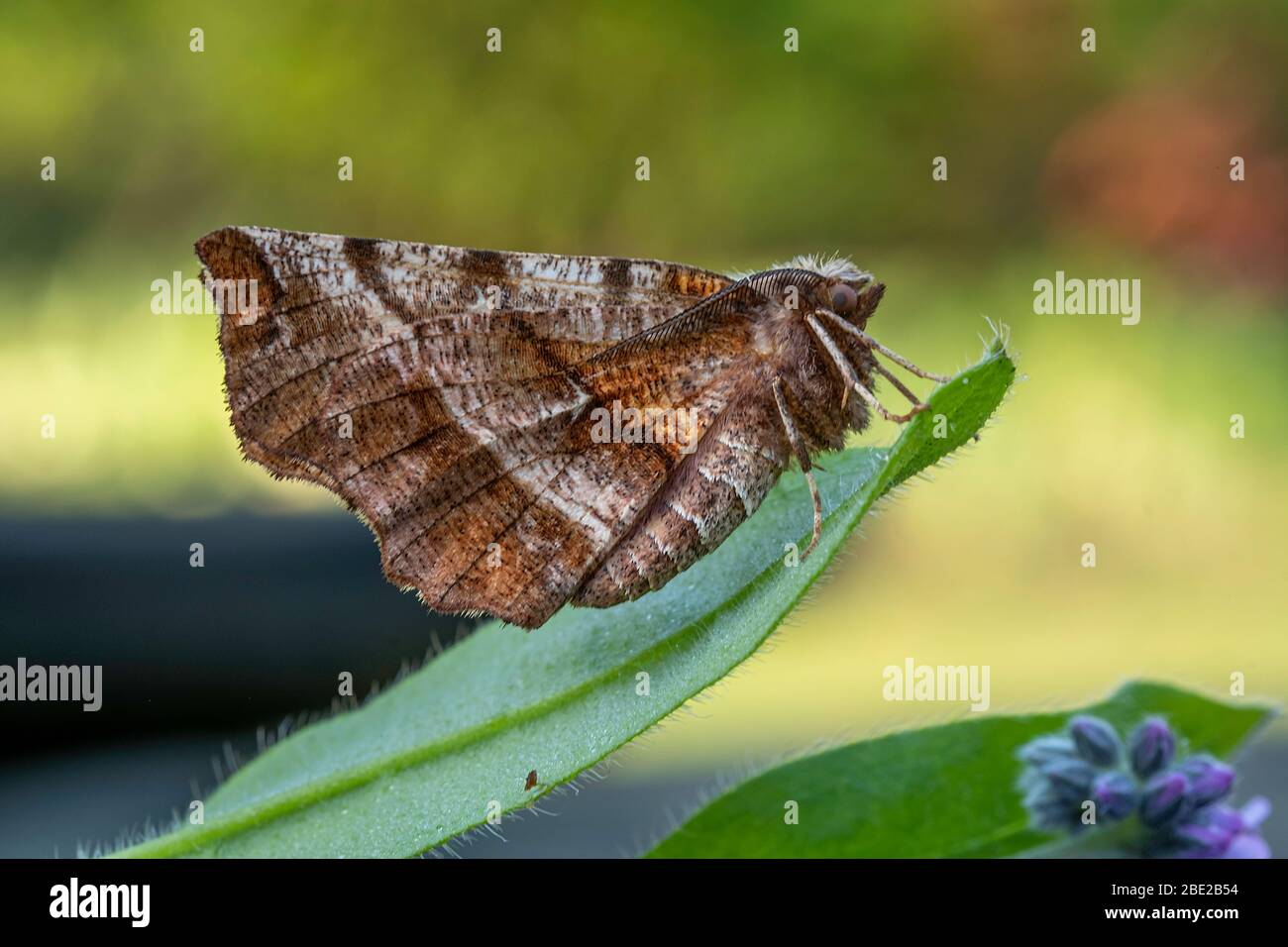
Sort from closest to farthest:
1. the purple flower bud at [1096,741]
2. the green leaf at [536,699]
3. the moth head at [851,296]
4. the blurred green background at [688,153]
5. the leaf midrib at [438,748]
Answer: the green leaf at [536,699] < the purple flower bud at [1096,741] < the leaf midrib at [438,748] < the moth head at [851,296] < the blurred green background at [688,153]

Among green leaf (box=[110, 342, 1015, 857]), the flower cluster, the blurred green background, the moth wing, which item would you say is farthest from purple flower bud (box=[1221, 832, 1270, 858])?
the blurred green background

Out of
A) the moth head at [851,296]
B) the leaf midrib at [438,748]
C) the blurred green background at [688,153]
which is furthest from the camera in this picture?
the blurred green background at [688,153]

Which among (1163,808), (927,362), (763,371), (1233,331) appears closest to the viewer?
(1163,808)

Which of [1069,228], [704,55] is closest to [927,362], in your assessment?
[1069,228]

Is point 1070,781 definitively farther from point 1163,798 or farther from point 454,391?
point 454,391

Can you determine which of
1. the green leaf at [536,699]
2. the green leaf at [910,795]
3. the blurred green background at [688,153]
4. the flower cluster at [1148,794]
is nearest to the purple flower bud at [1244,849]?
the flower cluster at [1148,794]

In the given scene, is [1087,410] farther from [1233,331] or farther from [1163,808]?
[1163,808]

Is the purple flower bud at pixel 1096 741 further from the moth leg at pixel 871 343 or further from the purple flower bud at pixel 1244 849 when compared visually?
the moth leg at pixel 871 343

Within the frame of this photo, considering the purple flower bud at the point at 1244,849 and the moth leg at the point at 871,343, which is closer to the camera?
the purple flower bud at the point at 1244,849

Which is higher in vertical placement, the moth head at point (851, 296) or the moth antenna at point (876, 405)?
the moth head at point (851, 296)
